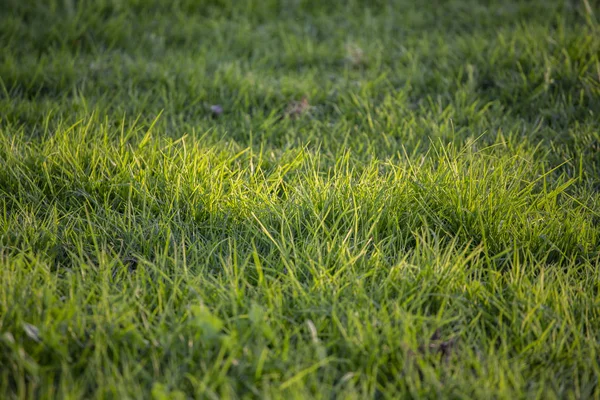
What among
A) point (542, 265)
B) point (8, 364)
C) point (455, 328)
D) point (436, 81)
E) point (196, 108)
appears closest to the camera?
point (8, 364)

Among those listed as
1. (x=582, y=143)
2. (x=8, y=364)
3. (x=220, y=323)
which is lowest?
(x=8, y=364)

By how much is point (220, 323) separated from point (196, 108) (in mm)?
2213

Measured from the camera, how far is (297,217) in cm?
238

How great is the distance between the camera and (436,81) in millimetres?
3975

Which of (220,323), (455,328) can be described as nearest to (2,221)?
(220,323)

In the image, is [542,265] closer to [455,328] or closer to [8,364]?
[455,328]

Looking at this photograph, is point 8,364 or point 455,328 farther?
point 455,328

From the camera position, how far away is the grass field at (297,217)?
1737mm

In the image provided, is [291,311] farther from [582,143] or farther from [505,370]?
[582,143]

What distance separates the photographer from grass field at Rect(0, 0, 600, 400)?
174 cm

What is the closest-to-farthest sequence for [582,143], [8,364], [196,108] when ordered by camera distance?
[8,364]
[582,143]
[196,108]

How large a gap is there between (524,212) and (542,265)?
0.36 m

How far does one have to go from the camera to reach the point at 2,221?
2.34m

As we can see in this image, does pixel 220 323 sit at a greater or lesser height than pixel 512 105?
lesser
